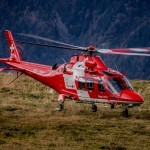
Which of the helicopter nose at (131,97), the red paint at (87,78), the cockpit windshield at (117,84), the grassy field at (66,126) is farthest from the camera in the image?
the cockpit windshield at (117,84)

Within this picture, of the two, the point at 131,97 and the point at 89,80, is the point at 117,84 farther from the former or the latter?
the point at 89,80

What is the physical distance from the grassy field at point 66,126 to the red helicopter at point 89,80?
82 cm

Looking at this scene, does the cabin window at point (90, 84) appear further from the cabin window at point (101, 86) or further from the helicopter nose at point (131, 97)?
the helicopter nose at point (131, 97)

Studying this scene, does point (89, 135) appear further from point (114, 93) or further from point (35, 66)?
point (35, 66)

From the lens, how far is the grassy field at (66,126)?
18.4 meters

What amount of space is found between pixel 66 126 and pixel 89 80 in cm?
512

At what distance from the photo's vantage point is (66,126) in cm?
2206

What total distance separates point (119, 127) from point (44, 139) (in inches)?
176

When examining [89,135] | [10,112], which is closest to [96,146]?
[89,135]

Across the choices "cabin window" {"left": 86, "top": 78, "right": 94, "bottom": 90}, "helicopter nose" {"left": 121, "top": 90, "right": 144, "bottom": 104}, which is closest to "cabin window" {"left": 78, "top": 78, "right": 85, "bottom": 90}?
"cabin window" {"left": 86, "top": 78, "right": 94, "bottom": 90}

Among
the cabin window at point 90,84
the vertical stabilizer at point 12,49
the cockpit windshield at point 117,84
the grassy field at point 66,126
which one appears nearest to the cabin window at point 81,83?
the cabin window at point 90,84

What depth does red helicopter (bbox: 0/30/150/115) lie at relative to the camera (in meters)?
25.3

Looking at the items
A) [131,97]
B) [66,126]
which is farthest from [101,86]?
[66,126]

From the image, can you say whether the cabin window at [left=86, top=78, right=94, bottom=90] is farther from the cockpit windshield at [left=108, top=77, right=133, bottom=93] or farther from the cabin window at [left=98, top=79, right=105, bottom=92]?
the cockpit windshield at [left=108, top=77, right=133, bottom=93]
